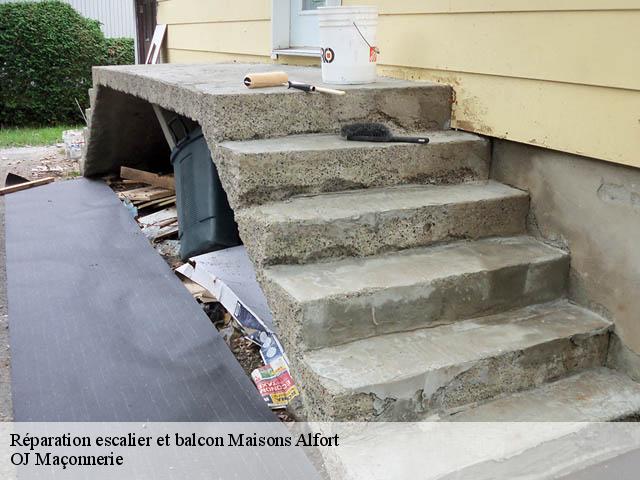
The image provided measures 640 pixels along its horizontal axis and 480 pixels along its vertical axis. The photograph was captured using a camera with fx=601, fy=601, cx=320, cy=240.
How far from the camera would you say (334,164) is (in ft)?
8.68

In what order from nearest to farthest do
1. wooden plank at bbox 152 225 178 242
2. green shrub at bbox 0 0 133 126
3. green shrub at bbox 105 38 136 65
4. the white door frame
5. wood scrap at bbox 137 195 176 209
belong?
wooden plank at bbox 152 225 178 242 → the white door frame → wood scrap at bbox 137 195 176 209 → green shrub at bbox 0 0 133 126 → green shrub at bbox 105 38 136 65

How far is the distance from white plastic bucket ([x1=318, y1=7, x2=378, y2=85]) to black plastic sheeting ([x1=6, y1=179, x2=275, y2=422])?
150 centimetres

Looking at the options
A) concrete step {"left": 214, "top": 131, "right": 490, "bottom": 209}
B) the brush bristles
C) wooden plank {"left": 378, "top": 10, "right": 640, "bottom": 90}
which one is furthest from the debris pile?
wooden plank {"left": 378, "top": 10, "right": 640, "bottom": 90}

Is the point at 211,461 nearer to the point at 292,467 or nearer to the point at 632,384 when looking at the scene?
the point at 292,467

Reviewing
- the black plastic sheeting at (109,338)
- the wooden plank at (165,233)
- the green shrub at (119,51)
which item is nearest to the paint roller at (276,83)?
the black plastic sheeting at (109,338)

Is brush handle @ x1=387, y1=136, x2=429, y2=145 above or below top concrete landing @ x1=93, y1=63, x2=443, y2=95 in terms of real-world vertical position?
below

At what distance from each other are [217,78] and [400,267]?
6.22 ft

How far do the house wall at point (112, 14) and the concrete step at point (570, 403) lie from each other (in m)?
17.5

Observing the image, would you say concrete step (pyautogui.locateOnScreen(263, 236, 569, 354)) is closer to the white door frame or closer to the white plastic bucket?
the white plastic bucket

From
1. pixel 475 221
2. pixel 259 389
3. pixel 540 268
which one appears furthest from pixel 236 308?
pixel 540 268

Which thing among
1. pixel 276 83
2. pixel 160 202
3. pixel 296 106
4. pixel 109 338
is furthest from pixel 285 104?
pixel 160 202

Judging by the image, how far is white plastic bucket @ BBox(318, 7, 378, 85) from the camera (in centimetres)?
310

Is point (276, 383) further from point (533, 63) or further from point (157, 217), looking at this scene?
point (157, 217)

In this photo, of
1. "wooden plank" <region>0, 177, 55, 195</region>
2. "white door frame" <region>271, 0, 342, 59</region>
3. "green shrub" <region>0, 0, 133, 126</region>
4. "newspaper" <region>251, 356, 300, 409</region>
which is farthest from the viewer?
"green shrub" <region>0, 0, 133, 126</region>
